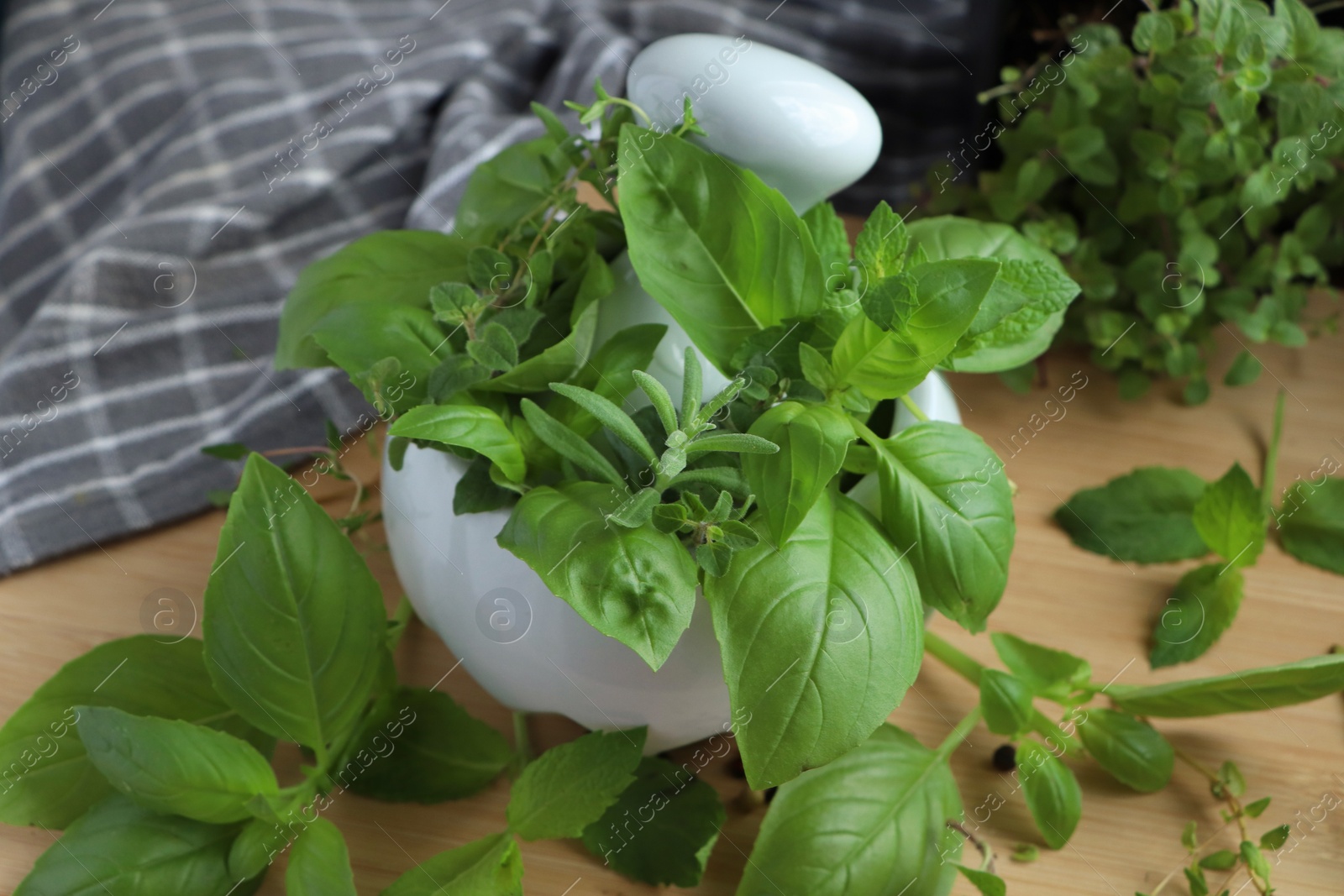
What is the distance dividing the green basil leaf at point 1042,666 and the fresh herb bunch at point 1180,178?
0.66 feet

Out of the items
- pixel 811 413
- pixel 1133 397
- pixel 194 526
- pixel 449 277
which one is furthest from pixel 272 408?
pixel 1133 397

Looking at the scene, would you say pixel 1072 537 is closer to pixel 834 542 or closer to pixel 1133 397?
pixel 1133 397

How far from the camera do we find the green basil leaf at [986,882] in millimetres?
407

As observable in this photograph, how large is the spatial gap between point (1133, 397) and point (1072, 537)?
4.5 inches

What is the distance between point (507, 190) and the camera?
1.52 ft

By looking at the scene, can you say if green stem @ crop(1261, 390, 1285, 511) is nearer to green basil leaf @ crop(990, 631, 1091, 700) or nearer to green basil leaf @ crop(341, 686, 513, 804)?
green basil leaf @ crop(990, 631, 1091, 700)

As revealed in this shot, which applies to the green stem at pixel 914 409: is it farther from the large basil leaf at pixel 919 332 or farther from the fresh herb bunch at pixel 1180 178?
the fresh herb bunch at pixel 1180 178

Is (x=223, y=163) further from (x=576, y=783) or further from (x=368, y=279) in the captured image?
(x=576, y=783)

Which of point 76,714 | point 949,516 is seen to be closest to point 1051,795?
point 949,516

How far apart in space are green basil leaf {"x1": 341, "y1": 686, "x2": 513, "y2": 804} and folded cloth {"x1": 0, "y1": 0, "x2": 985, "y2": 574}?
0.66ft

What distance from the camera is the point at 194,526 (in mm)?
589

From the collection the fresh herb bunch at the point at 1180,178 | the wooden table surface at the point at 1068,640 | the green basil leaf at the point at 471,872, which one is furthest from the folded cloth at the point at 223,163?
the green basil leaf at the point at 471,872

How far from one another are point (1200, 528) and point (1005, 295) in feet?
0.79

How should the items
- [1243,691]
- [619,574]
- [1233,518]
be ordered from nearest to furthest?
[619,574]
[1243,691]
[1233,518]
